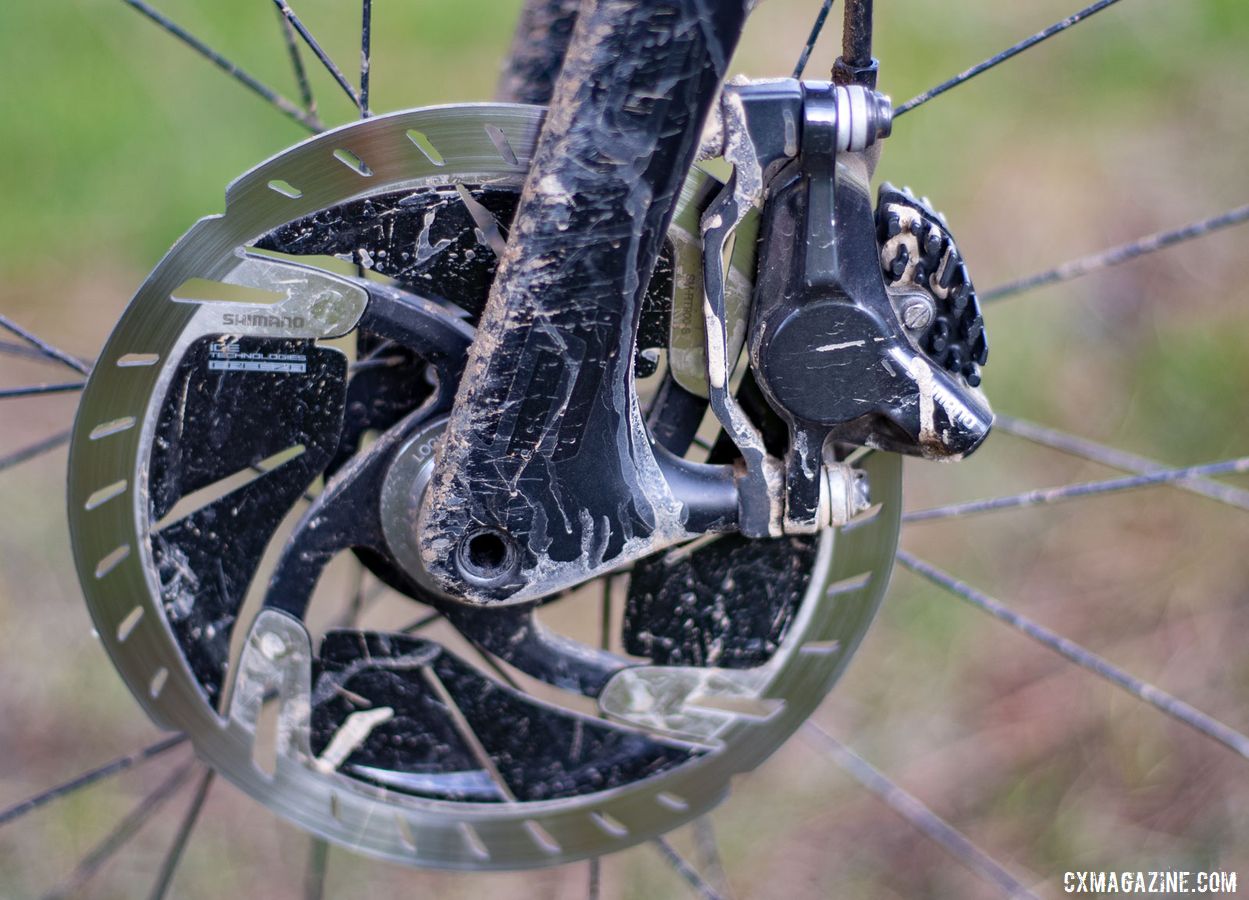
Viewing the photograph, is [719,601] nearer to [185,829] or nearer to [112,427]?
[112,427]

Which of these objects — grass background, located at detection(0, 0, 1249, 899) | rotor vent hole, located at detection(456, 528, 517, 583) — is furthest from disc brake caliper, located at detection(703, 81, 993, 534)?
grass background, located at detection(0, 0, 1249, 899)

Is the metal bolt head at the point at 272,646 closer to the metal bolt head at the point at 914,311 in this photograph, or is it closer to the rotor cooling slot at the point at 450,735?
the rotor cooling slot at the point at 450,735

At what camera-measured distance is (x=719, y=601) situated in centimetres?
78

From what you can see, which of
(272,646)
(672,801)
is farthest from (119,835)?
(672,801)

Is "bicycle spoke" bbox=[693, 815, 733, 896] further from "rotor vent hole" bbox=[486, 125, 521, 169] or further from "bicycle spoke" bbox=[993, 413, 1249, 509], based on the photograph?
"rotor vent hole" bbox=[486, 125, 521, 169]

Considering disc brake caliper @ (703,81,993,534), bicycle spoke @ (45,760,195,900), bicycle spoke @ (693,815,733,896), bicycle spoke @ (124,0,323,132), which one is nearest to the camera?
disc brake caliper @ (703,81,993,534)

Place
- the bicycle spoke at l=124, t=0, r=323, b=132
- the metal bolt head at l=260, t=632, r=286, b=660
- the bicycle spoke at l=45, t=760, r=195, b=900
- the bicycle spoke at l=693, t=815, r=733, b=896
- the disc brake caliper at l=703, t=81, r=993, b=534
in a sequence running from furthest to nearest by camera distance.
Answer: the bicycle spoke at l=693, t=815, r=733, b=896 < the bicycle spoke at l=45, t=760, r=195, b=900 < the bicycle spoke at l=124, t=0, r=323, b=132 < the metal bolt head at l=260, t=632, r=286, b=660 < the disc brake caliper at l=703, t=81, r=993, b=534

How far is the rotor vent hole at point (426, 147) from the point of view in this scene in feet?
2.09

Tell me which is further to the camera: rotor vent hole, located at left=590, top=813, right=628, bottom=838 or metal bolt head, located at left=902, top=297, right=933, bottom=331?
rotor vent hole, located at left=590, top=813, right=628, bottom=838

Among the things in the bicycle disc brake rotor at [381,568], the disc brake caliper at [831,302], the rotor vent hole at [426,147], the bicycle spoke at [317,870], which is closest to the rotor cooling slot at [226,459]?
the bicycle disc brake rotor at [381,568]

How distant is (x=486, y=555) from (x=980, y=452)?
0.92 meters

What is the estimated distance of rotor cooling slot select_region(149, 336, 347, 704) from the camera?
68 cm

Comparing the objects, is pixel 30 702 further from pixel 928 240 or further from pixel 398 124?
pixel 928 240

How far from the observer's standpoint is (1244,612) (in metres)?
1.29
